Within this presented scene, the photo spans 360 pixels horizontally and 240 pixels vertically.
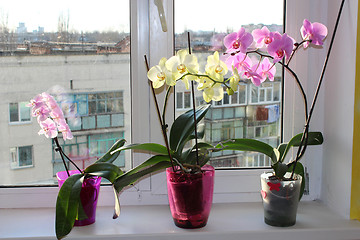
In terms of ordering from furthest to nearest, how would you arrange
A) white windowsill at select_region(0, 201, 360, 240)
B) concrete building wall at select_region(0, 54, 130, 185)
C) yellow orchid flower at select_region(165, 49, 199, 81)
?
1. concrete building wall at select_region(0, 54, 130, 185)
2. white windowsill at select_region(0, 201, 360, 240)
3. yellow orchid flower at select_region(165, 49, 199, 81)

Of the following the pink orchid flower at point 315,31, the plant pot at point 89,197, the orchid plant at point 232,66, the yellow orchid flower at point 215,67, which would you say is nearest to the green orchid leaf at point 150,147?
the orchid plant at point 232,66

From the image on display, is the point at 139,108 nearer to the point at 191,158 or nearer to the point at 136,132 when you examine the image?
the point at 136,132

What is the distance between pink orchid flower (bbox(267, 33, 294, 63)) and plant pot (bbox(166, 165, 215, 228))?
40 centimetres

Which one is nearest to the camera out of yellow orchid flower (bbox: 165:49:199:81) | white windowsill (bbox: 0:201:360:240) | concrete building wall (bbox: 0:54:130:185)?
yellow orchid flower (bbox: 165:49:199:81)

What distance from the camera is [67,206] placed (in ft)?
4.14

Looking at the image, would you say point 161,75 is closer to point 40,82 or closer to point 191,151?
point 191,151

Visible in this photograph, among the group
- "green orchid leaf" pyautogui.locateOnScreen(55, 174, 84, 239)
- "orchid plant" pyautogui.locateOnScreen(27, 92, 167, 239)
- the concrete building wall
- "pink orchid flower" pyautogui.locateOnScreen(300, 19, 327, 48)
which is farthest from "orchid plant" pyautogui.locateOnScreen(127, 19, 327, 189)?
the concrete building wall

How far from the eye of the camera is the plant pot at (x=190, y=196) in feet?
4.26

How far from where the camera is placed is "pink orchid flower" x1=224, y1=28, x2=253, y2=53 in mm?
1240

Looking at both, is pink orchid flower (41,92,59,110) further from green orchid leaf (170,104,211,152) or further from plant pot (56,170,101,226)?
green orchid leaf (170,104,211,152)

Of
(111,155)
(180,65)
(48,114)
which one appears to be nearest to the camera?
(180,65)

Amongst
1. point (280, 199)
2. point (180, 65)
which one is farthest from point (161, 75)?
point (280, 199)

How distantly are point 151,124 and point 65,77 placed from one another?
34 centimetres

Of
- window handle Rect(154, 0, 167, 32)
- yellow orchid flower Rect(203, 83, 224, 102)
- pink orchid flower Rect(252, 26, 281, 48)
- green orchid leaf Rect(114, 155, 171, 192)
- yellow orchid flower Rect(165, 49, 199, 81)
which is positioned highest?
window handle Rect(154, 0, 167, 32)
